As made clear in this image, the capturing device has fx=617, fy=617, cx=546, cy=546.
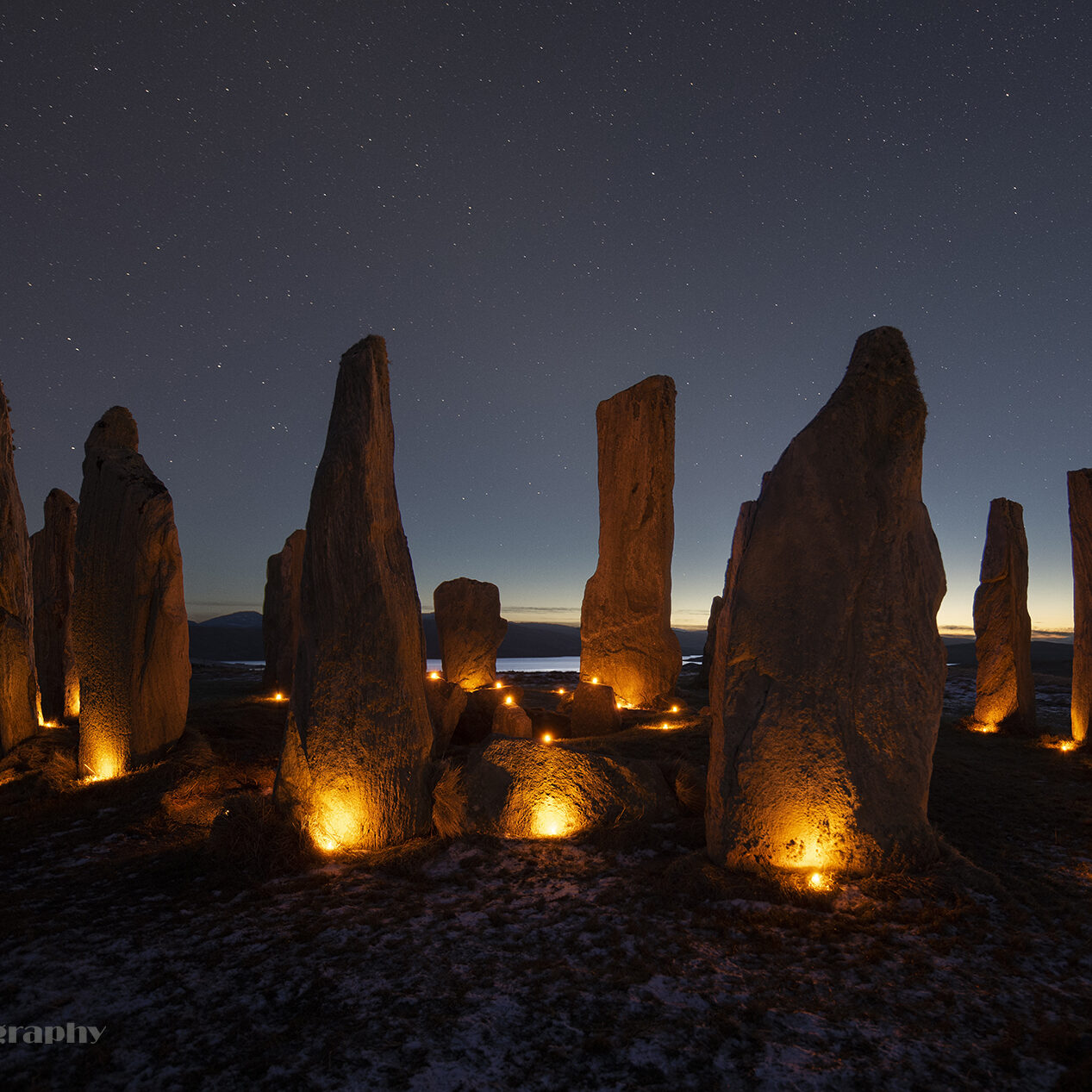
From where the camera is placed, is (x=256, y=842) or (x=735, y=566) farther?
(x=735, y=566)

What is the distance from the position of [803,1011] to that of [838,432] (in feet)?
14.7

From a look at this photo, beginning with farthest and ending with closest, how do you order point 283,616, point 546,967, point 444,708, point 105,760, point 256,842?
1. point 283,616
2. point 444,708
3. point 105,760
4. point 256,842
5. point 546,967

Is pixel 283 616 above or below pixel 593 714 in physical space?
above

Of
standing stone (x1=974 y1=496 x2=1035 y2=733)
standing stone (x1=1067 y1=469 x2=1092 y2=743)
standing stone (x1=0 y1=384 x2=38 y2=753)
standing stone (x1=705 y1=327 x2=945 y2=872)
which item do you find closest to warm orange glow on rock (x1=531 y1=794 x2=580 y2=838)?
standing stone (x1=705 y1=327 x2=945 y2=872)

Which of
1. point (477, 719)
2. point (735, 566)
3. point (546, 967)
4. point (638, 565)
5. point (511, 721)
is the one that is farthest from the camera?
point (638, 565)

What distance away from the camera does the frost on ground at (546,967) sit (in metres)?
3.14

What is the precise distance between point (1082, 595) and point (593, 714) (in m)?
9.25

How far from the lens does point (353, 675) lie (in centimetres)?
659

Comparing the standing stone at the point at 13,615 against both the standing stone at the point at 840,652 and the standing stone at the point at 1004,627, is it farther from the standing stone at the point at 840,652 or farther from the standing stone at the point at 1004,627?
the standing stone at the point at 1004,627

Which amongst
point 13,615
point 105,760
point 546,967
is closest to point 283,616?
point 13,615

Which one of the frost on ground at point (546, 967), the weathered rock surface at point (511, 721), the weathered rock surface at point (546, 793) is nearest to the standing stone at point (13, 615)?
the frost on ground at point (546, 967)

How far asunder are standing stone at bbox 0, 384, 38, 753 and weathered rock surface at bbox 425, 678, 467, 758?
667 cm

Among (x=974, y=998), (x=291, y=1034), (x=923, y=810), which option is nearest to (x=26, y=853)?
(x=291, y=1034)

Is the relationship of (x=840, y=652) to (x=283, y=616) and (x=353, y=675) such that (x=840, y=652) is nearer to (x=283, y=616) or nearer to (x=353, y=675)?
(x=353, y=675)
